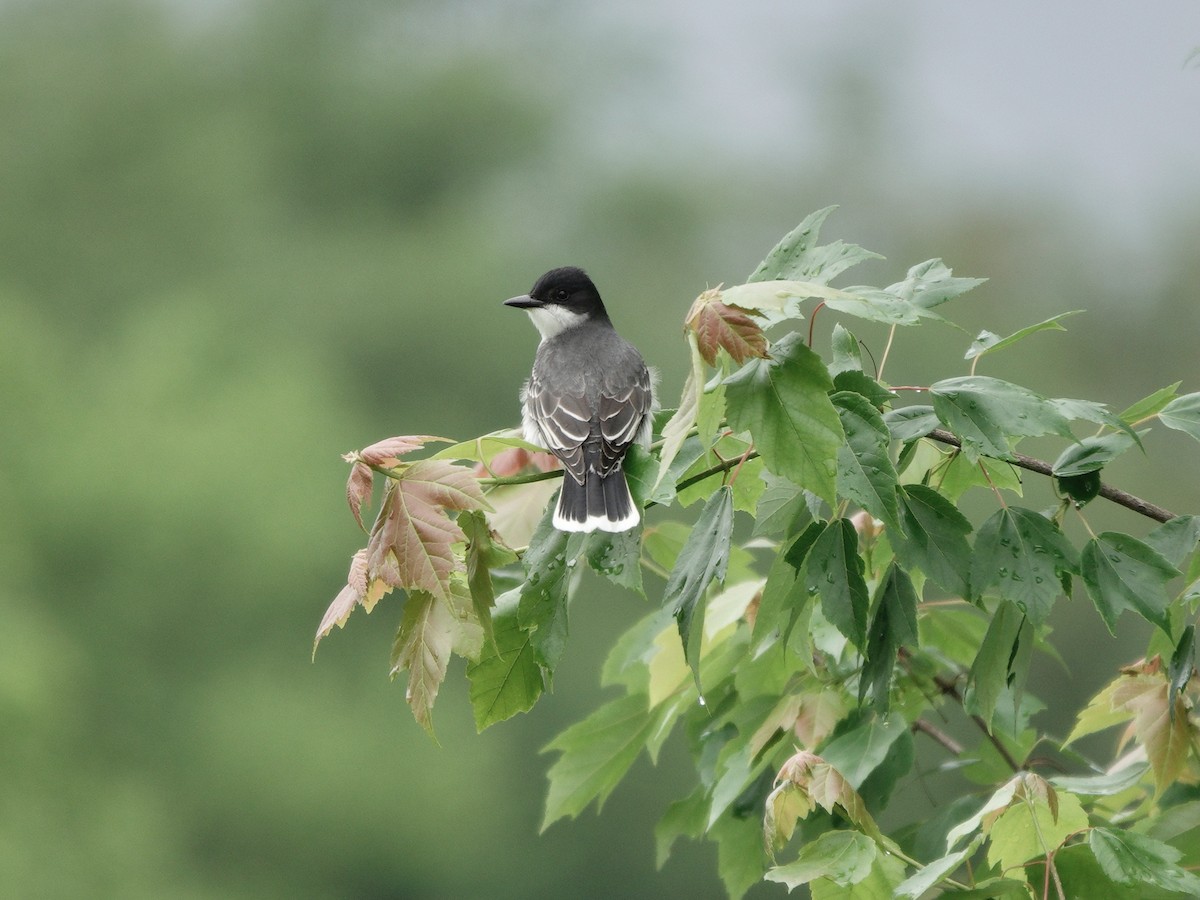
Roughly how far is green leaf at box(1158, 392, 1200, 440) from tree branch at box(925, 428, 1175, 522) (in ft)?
0.36

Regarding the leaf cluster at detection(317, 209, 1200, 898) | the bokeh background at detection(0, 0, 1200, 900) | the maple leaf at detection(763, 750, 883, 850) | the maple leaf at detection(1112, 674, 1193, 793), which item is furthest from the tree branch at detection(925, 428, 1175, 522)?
the bokeh background at detection(0, 0, 1200, 900)

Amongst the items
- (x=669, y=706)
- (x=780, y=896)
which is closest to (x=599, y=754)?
(x=669, y=706)

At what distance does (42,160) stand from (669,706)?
38739 mm

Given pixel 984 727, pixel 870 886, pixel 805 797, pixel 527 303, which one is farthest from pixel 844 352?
pixel 527 303

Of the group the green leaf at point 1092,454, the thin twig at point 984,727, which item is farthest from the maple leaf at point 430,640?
the thin twig at point 984,727

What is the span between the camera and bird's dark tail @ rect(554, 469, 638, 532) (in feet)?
6.42

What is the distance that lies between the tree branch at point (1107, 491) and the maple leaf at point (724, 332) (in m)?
0.35

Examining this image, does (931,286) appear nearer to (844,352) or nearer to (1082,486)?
(844,352)

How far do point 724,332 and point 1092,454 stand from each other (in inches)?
21.7

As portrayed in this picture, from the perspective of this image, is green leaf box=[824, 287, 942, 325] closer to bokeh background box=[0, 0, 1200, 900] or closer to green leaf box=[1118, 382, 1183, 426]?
green leaf box=[1118, 382, 1183, 426]

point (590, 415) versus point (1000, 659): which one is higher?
point (590, 415)

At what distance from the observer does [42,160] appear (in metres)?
37.7

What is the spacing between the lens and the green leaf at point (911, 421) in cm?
183

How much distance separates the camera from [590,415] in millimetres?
2730
